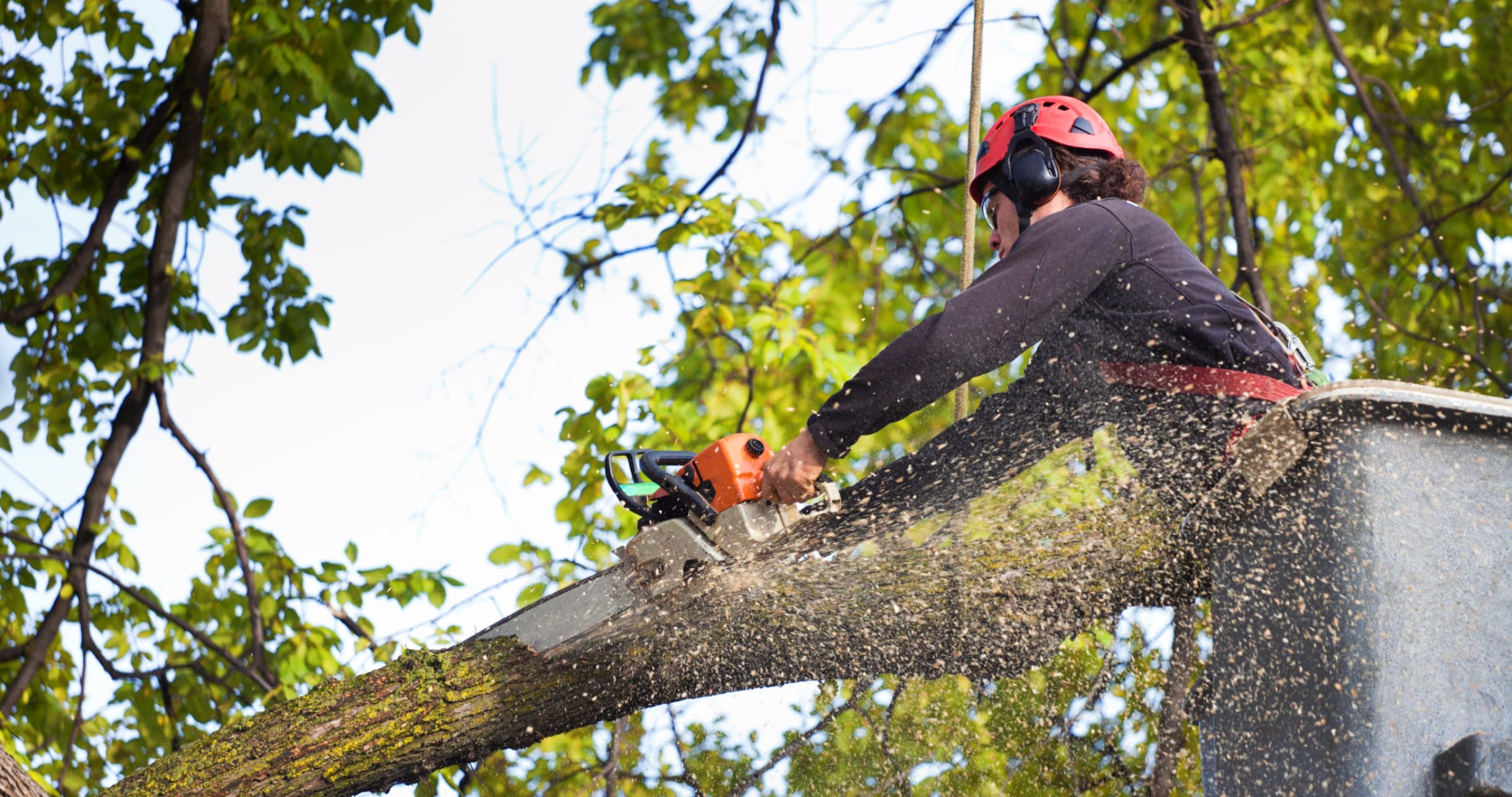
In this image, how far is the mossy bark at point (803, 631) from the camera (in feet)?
8.91

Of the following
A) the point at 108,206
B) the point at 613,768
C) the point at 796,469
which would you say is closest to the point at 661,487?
the point at 796,469

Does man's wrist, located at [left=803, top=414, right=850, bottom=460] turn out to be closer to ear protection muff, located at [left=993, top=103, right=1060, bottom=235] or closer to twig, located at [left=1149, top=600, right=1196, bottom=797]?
ear protection muff, located at [left=993, top=103, right=1060, bottom=235]

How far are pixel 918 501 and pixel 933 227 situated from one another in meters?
5.84

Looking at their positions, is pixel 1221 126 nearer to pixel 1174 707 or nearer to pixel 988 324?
pixel 1174 707

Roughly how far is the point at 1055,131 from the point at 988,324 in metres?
0.71

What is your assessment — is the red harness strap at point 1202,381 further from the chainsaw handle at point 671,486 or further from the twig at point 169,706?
the twig at point 169,706

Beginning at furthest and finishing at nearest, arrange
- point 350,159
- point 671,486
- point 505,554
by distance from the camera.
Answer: point 350,159
point 505,554
point 671,486

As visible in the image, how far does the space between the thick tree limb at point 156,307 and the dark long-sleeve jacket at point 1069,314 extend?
4.04m

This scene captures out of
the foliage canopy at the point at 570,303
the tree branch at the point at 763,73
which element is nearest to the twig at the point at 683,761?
the foliage canopy at the point at 570,303

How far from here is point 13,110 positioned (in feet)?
19.7

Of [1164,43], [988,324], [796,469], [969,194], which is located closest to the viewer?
[988,324]

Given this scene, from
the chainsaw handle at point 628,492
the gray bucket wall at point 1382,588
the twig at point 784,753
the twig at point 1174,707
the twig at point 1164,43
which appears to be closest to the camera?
the gray bucket wall at point 1382,588

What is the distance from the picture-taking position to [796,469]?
2.67 m

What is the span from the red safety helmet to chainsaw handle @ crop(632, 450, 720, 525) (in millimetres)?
1074
